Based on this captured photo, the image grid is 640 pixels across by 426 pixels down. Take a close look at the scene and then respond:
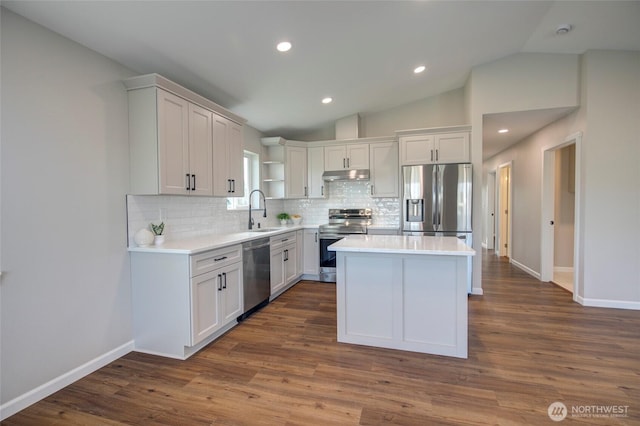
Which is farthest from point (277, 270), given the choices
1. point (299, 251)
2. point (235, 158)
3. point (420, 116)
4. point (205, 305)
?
point (420, 116)

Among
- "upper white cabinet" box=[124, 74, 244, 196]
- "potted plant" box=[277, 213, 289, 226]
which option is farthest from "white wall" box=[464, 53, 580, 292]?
"upper white cabinet" box=[124, 74, 244, 196]

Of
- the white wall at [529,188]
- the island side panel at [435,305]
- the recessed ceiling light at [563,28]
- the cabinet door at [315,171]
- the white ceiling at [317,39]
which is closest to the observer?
the white ceiling at [317,39]

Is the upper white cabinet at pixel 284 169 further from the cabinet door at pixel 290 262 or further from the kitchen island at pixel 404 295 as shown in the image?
the kitchen island at pixel 404 295

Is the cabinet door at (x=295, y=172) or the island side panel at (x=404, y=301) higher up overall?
the cabinet door at (x=295, y=172)

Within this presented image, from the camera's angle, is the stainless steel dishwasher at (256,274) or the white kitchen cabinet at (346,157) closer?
the stainless steel dishwasher at (256,274)

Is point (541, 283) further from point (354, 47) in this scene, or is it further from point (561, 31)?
point (354, 47)

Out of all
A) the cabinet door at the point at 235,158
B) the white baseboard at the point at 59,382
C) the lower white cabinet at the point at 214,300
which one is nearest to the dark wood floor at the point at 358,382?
the white baseboard at the point at 59,382

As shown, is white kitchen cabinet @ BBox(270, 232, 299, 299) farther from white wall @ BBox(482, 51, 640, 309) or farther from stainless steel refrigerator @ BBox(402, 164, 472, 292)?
white wall @ BBox(482, 51, 640, 309)

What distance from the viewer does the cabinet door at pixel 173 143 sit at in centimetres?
252

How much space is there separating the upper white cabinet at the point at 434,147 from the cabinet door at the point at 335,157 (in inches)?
40.5

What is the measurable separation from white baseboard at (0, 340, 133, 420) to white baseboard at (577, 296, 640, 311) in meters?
5.08

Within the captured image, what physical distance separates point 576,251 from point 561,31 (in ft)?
8.73

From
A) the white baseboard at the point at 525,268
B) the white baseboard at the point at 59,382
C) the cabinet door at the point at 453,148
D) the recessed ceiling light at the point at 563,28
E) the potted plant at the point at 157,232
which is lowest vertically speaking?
the white baseboard at the point at 59,382

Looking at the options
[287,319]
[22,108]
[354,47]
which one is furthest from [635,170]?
[22,108]
